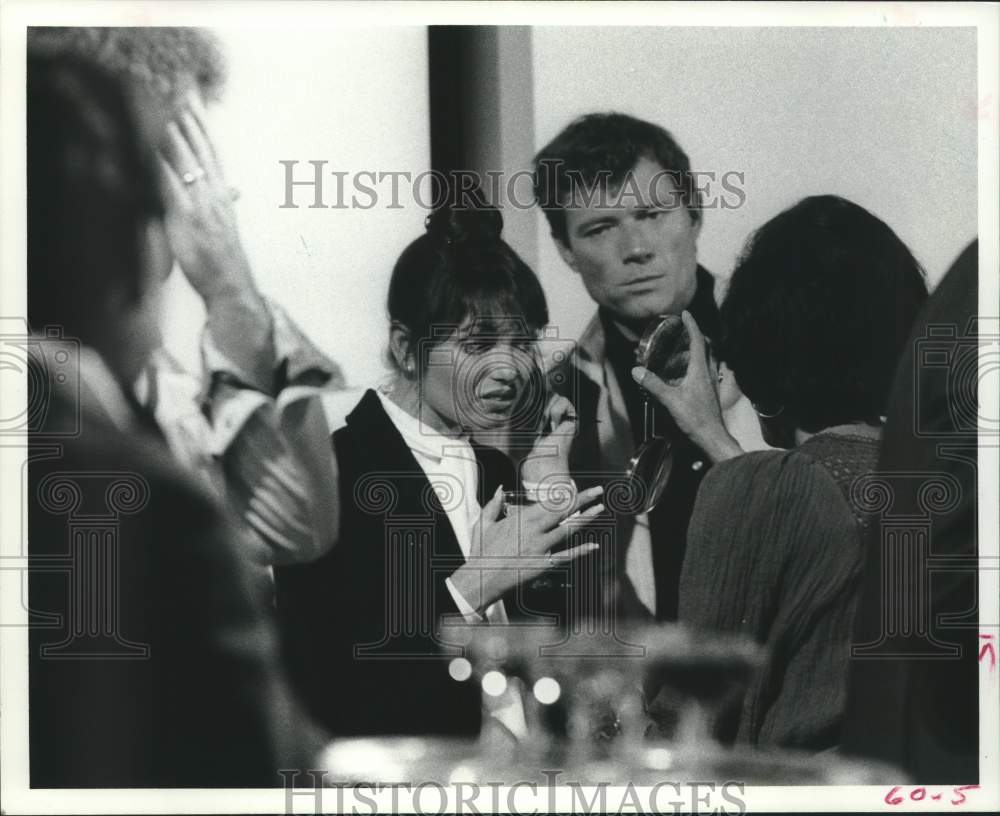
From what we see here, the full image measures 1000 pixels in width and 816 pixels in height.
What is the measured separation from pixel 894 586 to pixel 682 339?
0.81 metres

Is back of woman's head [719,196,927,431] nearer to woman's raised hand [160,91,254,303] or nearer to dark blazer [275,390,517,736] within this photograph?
dark blazer [275,390,517,736]

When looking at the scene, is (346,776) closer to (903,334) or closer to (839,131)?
(903,334)

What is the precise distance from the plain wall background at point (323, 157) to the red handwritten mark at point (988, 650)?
1.65 metres

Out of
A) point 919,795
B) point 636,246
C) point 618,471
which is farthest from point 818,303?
point 919,795

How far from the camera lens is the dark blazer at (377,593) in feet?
9.13

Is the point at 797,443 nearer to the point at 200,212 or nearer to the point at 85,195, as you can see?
the point at 200,212

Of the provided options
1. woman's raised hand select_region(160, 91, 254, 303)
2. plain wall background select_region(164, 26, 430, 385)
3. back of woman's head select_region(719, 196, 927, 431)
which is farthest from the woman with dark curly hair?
woman's raised hand select_region(160, 91, 254, 303)

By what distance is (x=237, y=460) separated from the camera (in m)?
2.78

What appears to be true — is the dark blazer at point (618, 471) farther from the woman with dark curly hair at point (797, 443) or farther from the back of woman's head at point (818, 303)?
the back of woman's head at point (818, 303)

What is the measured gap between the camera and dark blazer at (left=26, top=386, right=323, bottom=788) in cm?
278

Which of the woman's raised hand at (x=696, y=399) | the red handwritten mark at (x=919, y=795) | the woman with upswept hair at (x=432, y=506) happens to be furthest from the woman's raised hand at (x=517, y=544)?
the red handwritten mark at (x=919, y=795)

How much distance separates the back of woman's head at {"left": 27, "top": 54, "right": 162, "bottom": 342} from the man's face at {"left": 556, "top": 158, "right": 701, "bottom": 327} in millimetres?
1053

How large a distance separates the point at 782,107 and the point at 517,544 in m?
1.26

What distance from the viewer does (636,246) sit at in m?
2.80
